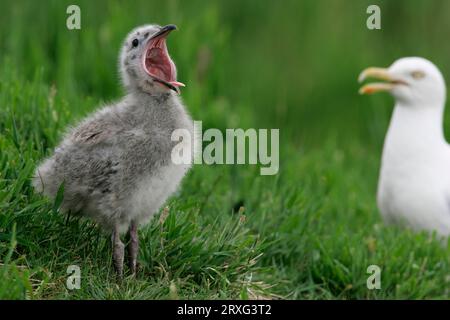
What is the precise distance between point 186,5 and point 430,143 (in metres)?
3.06

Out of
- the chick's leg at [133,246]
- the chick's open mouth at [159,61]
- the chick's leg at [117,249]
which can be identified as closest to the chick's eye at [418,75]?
the chick's open mouth at [159,61]

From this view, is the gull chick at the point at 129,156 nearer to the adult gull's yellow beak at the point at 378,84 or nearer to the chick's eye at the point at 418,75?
the adult gull's yellow beak at the point at 378,84

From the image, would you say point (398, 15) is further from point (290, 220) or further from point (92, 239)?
point (92, 239)

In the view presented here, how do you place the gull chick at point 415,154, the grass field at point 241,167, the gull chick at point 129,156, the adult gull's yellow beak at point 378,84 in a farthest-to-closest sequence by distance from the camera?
the adult gull's yellow beak at point 378,84
the gull chick at point 415,154
the grass field at point 241,167
the gull chick at point 129,156

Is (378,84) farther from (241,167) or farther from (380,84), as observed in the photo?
(241,167)

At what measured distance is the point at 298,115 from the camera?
9.39m

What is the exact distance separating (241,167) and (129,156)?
2.37 metres

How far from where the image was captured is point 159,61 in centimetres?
468

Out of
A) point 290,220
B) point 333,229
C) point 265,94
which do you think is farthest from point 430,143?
point 265,94

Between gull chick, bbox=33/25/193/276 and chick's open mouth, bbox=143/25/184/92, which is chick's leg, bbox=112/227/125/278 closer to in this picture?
gull chick, bbox=33/25/193/276

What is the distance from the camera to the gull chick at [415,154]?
6.96m

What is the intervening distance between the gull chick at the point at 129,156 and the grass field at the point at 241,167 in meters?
0.17

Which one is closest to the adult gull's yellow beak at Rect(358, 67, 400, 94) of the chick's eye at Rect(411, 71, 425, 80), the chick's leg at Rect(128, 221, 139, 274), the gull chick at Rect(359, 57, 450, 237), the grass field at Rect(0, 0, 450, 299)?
the gull chick at Rect(359, 57, 450, 237)

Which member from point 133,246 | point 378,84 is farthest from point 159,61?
point 378,84
